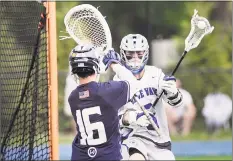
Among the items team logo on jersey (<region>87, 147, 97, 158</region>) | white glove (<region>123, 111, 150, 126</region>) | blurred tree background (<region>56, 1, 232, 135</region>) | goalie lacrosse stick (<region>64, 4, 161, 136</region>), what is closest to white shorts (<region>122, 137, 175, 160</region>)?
white glove (<region>123, 111, 150, 126</region>)

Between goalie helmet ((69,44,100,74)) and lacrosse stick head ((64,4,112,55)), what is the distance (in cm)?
97

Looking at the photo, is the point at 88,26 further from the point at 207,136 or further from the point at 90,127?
the point at 207,136

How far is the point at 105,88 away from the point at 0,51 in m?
2.75

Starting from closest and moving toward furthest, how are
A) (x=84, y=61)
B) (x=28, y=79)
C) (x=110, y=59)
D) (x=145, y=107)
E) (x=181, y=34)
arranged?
(x=84, y=61) < (x=110, y=59) < (x=145, y=107) < (x=28, y=79) < (x=181, y=34)

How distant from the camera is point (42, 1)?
24.8ft

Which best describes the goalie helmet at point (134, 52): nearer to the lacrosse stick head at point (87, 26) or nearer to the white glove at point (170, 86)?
the lacrosse stick head at point (87, 26)

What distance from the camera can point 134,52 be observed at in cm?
693

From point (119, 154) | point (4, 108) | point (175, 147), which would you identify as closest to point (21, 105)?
point (4, 108)

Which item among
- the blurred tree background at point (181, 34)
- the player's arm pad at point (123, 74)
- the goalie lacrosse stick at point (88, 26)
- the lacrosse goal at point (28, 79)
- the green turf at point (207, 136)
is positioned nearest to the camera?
the player's arm pad at point (123, 74)

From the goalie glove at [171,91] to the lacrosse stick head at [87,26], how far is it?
2.12 ft

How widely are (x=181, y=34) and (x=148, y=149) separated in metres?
11.2

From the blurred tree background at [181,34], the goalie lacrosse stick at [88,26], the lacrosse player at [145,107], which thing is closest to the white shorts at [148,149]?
the lacrosse player at [145,107]

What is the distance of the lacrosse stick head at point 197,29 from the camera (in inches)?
271

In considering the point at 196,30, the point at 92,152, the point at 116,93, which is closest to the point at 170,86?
the point at 196,30
